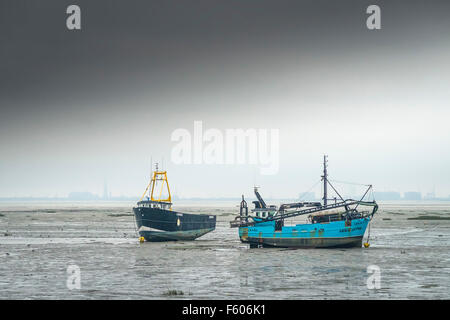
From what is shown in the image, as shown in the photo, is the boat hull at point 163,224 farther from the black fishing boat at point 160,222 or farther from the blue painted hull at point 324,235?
the blue painted hull at point 324,235

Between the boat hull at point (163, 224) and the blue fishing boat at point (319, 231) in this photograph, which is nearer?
the blue fishing boat at point (319, 231)

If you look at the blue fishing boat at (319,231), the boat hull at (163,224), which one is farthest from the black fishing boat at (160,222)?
the blue fishing boat at (319,231)

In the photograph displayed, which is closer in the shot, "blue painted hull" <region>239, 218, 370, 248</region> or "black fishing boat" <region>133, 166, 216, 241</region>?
"blue painted hull" <region>239, 218, 370, 248</region>

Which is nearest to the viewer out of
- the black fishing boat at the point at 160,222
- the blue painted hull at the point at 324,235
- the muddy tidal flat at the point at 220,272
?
the muddy tidal flat at the point at 220,272

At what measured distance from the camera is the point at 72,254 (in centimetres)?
4822

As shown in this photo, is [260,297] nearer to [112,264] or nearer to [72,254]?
[112,264]

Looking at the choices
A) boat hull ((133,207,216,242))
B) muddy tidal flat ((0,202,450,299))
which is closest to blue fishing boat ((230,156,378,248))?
muddy tidal flat ((0,202,450,299))

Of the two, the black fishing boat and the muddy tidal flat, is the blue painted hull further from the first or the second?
the black fishing boat

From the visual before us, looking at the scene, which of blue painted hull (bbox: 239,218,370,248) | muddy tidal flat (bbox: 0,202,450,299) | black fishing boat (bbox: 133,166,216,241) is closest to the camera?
muddy tidal flat (bbox: 0,202,450,299)

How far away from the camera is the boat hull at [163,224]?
64.1 m

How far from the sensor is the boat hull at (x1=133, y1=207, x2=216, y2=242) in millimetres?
64125
